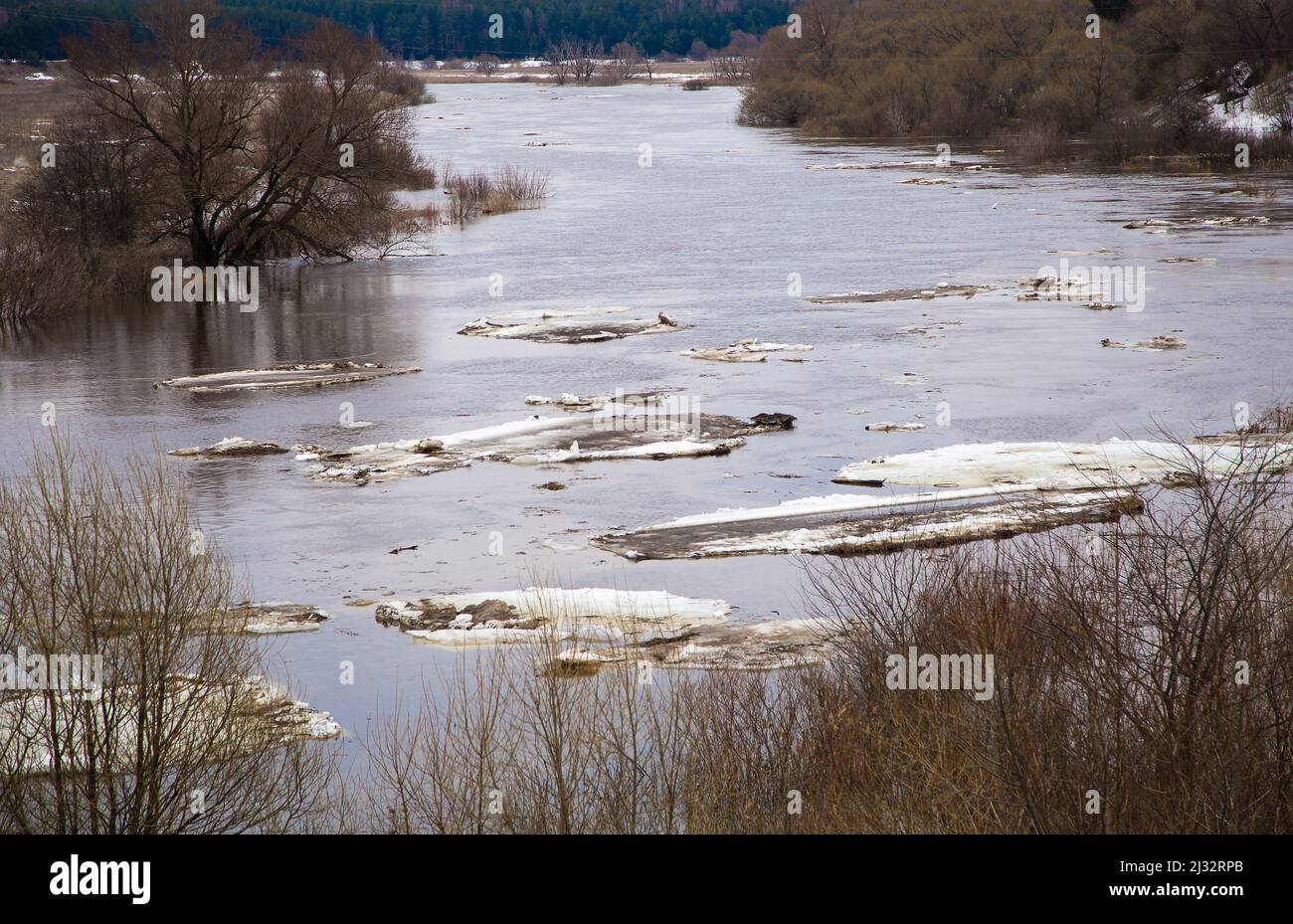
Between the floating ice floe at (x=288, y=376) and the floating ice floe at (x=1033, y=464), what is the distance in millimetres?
11251

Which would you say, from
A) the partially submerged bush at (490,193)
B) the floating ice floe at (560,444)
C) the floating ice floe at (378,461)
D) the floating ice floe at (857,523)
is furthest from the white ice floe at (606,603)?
the partially submerged bush at (490,193)

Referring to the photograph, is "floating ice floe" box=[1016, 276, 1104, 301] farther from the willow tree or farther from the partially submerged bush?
the partially submerged bush

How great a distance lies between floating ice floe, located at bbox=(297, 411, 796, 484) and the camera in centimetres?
2056

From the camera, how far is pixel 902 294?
113ft

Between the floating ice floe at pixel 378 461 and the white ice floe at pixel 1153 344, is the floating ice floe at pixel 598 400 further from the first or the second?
the white ice floe at pixel 1153 344

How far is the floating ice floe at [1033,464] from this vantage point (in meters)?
17.9

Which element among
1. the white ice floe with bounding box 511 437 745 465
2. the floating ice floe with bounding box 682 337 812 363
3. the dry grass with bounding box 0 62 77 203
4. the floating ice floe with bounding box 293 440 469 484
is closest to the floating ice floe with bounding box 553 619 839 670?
the white ice floe with bounding box 511 437 745 465

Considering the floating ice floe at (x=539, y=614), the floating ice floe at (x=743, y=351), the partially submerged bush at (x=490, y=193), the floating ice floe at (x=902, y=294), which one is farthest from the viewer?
the partially submerged bush at (x=490, y=193)

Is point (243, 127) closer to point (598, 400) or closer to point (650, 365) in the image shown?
point (650, 365)

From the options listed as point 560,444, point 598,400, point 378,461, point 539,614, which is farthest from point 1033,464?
point 378,461
